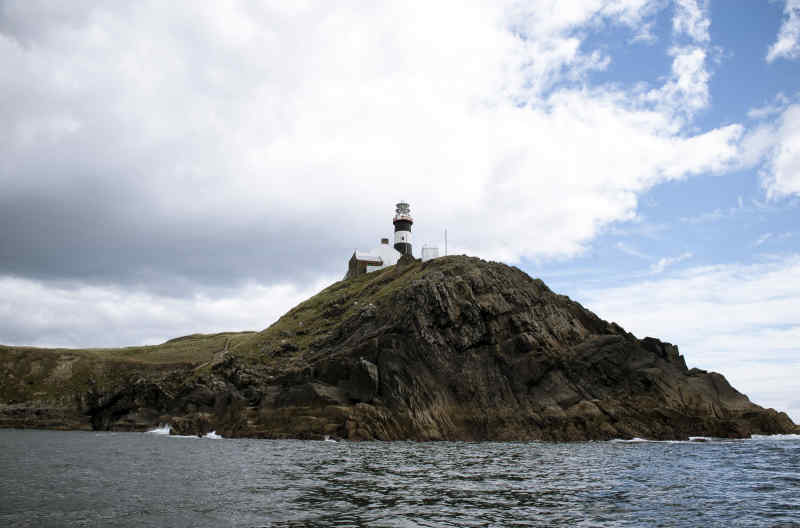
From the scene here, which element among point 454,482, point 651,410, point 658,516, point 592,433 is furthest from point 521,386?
point 658,516

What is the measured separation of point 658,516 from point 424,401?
5806cm

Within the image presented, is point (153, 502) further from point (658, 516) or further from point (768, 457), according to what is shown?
point (768, 457)

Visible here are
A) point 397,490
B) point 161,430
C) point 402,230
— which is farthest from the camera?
point 402,230

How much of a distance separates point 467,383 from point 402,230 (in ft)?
256

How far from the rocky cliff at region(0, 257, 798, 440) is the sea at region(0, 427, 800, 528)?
89.8 ft

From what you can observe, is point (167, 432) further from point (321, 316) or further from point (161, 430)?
point (321, 316)

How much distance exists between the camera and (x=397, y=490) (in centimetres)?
2970

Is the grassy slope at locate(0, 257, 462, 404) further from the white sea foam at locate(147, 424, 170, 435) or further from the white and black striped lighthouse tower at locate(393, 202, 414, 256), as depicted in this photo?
the white sea foam at locate(147, 424, 170, 435)

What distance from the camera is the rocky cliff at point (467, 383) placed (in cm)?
7788

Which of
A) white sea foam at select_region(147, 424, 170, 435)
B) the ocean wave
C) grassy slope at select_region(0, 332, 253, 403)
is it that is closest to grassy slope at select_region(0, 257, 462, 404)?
grassy slope at select_region(0, 332, 253, 403)

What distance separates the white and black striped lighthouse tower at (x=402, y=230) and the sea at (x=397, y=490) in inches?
4233

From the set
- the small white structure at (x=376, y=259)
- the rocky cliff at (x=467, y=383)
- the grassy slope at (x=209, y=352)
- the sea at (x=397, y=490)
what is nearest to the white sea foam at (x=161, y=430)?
the rocky cliff at (x=467, y=383)

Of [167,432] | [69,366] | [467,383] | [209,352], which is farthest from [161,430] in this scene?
[69,366]

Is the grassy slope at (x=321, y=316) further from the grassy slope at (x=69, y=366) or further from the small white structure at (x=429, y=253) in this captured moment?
the grassy slope at (x=69, y=366)
